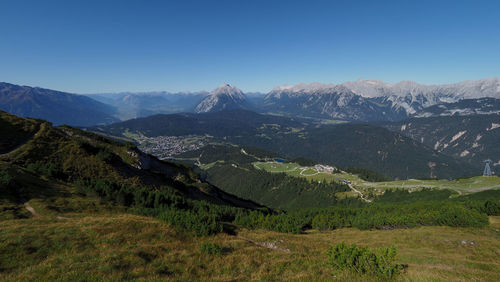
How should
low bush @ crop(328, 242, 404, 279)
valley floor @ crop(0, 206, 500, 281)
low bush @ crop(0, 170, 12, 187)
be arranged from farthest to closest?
1. low bush @ crop(0, 170, 12, 187)
2. valley floor @ crop(0, 206, 500, 281)
3. low bush @ crop(328, 242, 404, 279)

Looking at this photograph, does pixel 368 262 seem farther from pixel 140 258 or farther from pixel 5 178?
pixel 5 178

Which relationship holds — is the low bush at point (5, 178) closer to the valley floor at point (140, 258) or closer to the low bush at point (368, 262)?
the valley floor at point (140, 258)

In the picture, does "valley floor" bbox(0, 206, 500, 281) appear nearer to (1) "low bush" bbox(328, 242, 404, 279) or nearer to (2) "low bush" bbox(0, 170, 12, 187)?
(1) "low bush" bbox(328, 242, 404, 279)

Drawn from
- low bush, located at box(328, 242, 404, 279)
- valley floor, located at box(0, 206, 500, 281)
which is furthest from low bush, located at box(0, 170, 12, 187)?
low bush, located at box(328, 242, 404, 279)

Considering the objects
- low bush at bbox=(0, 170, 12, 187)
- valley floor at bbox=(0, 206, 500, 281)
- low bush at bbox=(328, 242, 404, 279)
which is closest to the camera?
low bush at bbox=(328, 242, 404, 279)

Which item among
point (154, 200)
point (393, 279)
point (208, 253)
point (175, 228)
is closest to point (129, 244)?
point (175, 228)

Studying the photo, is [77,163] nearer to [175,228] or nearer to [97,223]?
[97,223]

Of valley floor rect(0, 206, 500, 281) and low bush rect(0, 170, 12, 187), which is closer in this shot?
valley floor rect(0, 206, 500, 281)

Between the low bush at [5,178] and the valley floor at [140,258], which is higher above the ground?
the low bush at [5,178]

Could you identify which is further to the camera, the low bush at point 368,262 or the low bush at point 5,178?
the low bush at point 5,178

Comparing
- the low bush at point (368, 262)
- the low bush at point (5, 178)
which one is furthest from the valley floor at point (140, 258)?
the low bush at point (5, 178)

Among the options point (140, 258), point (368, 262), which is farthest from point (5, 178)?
point (368, 262)
